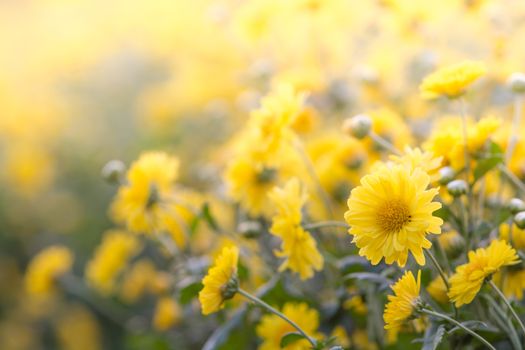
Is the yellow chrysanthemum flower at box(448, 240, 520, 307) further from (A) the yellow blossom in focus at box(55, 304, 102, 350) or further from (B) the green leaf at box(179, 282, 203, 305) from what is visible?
(A) the yellow blossom in focus at box(55, 304, 102, 350)

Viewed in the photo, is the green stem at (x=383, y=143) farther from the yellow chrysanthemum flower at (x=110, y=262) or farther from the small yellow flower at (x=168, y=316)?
the yellow chrysanthemum flower at (x=110, y=262)

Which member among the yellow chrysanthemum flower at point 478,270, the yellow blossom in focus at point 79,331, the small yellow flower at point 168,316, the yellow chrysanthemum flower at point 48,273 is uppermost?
the yellow chrysanthemum flower at point 478,270

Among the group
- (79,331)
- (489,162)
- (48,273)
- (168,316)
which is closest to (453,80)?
(489,162)

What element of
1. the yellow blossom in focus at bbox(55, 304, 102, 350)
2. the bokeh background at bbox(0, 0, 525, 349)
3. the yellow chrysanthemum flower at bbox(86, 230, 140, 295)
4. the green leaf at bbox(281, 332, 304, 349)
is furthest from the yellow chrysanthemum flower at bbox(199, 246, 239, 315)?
the yellow blossom in focus at bbox(55, 304, 102, 350)

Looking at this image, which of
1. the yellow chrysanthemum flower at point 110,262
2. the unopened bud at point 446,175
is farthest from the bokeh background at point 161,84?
the unopened bud at point 446,175

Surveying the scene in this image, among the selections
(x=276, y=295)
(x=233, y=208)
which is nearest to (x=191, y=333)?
(x=233, y=208)

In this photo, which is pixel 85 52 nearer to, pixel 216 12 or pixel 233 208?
pixel 216 12
